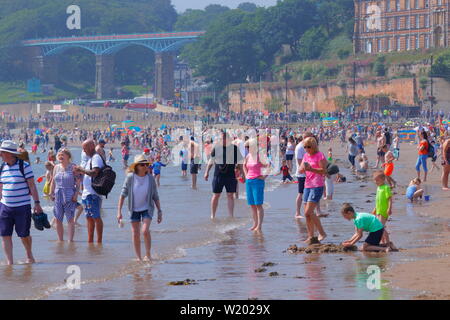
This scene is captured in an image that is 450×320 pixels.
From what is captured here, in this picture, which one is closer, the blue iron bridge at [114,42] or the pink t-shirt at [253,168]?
the pink t-shirt at [253,168]

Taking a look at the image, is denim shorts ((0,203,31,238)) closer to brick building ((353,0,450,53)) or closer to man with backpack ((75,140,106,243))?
man with backpack ((75,140,106,243))

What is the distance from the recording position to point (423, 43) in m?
104

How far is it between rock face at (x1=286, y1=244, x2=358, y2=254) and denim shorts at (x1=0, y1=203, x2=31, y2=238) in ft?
11.2

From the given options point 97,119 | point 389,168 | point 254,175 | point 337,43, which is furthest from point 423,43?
point 254,175

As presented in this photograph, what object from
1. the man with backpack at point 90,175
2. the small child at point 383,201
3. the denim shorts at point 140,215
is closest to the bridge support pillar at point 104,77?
the man with backpack at point 90,175

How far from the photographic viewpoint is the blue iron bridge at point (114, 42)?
143 meters

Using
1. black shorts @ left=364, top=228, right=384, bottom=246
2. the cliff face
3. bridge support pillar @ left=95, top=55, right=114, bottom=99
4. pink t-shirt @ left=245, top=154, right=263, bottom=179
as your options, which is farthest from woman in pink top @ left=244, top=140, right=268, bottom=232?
bridge support pillar @ left=95, top=55, right=114, bottom=99

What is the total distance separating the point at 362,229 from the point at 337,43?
4108 inches

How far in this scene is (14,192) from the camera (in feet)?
42.5

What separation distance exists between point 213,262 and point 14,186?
2.60 metres

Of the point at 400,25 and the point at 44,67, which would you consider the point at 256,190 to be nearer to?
the point at 400,25

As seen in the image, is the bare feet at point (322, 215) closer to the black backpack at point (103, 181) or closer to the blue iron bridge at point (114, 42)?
the black backpack at point (103, 181)

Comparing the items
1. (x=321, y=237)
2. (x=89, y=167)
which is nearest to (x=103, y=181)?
(x=89, y=167)
